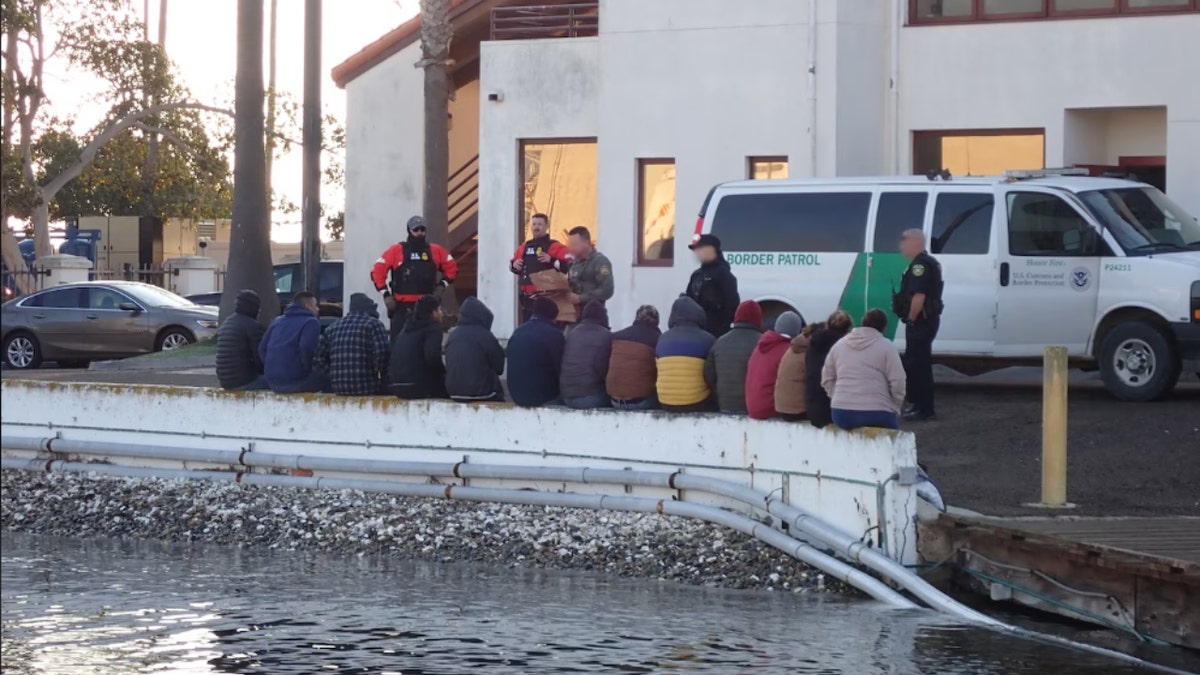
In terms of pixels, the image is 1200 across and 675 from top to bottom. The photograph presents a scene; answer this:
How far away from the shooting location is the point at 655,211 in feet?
78.3

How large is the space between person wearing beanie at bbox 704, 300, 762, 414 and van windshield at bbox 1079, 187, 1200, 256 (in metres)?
4.66

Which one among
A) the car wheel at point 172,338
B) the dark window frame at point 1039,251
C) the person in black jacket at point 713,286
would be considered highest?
the dark window frame at point 1039,251

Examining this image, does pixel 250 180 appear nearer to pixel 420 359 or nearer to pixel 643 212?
pixel 643 212

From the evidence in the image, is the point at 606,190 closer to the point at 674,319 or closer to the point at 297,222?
the point at 674,319

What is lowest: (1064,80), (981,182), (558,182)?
(981,182)

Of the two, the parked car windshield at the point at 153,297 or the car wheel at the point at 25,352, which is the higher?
the parked car windshield at the point at 153,297

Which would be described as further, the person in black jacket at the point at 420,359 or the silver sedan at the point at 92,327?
the silver sedan at the point at 92,327

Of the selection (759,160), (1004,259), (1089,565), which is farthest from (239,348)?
(759,160)

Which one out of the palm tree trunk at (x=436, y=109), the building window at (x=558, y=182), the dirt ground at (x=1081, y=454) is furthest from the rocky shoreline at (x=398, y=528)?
the palm tree trunk at (x=436, y=109)

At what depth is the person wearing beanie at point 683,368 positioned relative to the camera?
45.5 ft

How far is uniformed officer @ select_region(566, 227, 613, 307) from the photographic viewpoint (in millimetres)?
17047

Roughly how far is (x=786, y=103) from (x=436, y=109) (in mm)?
6185

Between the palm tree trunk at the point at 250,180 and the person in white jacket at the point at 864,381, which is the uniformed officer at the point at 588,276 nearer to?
the person in white jacket at the point at 864,381

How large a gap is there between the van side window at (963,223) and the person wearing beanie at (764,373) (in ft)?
15.0
